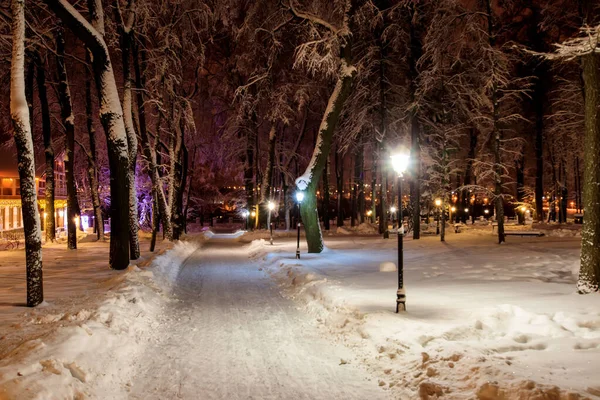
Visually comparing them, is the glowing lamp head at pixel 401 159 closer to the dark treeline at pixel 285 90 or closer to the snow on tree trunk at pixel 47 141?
the dark treeline at pixel 285 90

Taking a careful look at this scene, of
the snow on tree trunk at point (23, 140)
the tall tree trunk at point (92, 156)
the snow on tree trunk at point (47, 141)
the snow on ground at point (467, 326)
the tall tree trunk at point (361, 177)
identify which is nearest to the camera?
the snow on ground at point (467, 326)

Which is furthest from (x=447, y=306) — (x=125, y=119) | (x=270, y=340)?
(x=125, y=119)

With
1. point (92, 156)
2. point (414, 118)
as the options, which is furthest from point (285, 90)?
point (92, 156)

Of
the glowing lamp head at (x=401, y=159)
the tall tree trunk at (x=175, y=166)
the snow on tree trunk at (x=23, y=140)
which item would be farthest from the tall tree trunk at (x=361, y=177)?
the snow on tree trunk at (x=23, y=140)

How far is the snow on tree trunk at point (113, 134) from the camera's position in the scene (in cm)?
1495

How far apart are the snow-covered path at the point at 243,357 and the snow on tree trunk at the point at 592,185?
6488mm

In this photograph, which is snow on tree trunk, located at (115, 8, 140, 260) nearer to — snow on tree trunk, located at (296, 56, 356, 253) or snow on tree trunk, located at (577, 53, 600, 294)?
snow on tree trunk, located at (296, 56, 356, 253)

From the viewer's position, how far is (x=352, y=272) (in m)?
16.1

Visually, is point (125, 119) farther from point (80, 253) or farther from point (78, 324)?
point (78, 324)

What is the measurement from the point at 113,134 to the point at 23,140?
6.31m

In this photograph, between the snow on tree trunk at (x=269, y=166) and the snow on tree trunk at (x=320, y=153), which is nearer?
the snow on tree trunk at (x=320, y=153)

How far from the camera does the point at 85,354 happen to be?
6.58 metres

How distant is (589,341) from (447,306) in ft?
10.3

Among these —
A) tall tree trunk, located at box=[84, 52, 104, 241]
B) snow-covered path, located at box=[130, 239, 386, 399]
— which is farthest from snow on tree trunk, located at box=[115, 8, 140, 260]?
snow-covered path, located at box=[130, 239, 386, 399]
